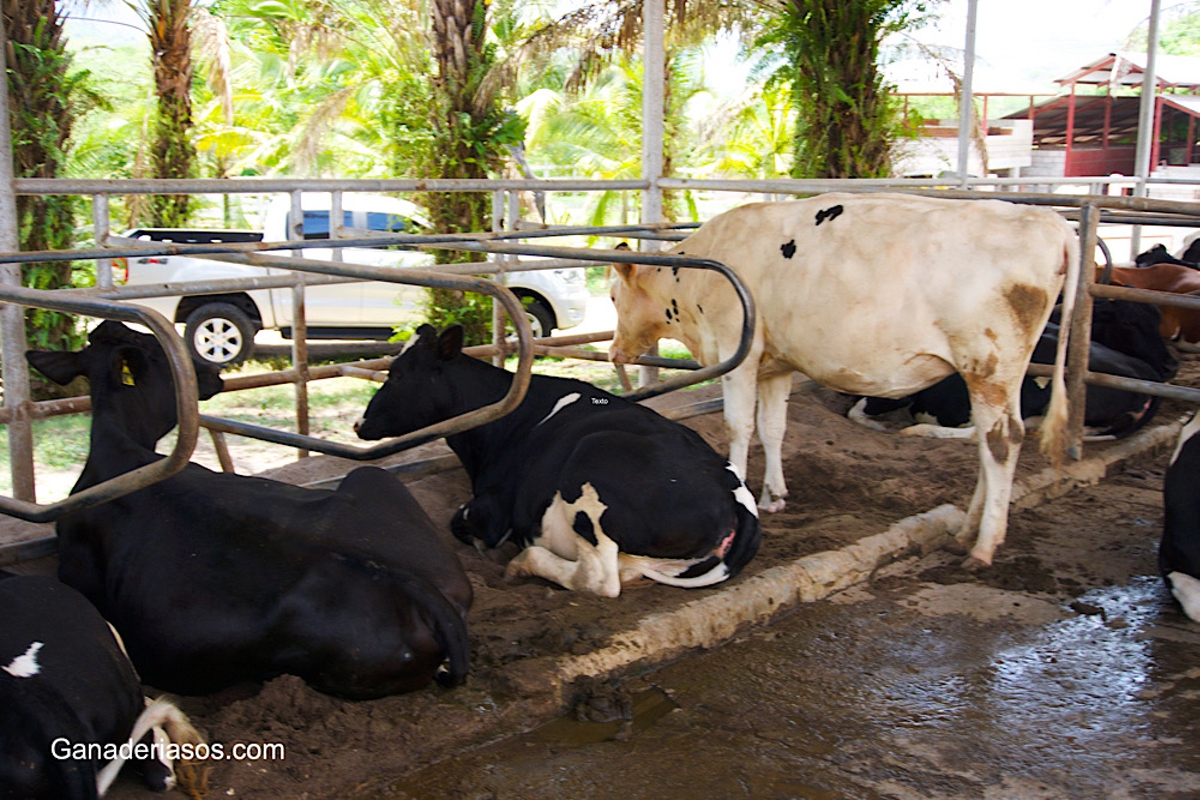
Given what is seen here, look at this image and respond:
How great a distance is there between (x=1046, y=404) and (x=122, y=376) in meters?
5.15

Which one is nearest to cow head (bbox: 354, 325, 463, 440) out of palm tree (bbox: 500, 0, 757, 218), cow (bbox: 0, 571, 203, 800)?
cow (bbox: 0, 571, 203, 800)

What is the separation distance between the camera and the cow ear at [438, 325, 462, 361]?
4.91 m

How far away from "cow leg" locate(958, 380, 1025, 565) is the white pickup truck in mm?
6809

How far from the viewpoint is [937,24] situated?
13.3 meters

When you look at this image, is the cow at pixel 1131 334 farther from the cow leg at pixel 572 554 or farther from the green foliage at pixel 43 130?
the green foliage at pixel 43 130

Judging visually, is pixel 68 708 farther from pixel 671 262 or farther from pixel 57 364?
pixel 671 262

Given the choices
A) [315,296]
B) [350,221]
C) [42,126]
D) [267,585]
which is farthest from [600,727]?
[350,221]

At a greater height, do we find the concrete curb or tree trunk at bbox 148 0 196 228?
tree trunk at bbox 148 0 196 228

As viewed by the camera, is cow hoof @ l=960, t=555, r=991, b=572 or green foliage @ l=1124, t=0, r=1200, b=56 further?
green foliage @ l=1124, t=0, r=1200, b=56

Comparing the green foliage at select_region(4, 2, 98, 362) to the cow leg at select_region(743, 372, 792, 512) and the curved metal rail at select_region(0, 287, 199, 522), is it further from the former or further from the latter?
the curved metal rail at select_region(0, 287, 199, 522)

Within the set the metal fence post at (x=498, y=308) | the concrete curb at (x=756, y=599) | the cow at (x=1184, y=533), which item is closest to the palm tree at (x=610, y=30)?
the metal fence post at (x=498, y=308)

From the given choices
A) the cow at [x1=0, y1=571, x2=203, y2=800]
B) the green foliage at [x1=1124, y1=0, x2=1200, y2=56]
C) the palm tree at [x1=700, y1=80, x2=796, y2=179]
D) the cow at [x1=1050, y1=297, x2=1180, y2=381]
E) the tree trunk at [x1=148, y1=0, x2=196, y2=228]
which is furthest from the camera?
the green foliage at [x1=1124, y1=0, x2=1200, y2=56]

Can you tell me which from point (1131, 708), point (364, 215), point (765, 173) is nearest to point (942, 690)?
point (1131, 708)

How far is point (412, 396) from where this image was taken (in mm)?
5031
